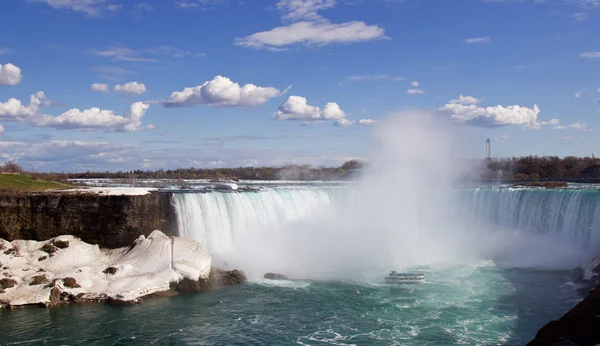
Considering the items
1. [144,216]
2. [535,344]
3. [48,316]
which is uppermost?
[144,216]

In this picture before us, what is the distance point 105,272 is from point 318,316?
1059 centimetres

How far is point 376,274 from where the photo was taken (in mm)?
28219

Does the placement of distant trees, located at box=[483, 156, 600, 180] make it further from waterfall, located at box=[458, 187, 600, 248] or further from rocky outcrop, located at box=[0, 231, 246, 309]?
rocky outcrop, located at box=[0, 231, 246, 309]

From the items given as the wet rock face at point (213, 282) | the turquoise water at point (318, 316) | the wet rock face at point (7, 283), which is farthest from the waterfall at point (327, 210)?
the wet rock face at point (7, 283)

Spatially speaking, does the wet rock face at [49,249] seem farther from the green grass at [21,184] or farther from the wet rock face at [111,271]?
the green grass at [21,184]

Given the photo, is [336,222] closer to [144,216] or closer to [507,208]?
[507,208]

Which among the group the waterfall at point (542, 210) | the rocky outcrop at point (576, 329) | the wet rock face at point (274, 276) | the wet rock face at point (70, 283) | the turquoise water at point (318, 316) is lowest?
the turquoise water at point (318, 316)

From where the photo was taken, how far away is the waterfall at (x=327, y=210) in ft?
98.0

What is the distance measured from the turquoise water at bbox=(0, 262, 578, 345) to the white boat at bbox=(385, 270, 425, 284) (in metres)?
0.47

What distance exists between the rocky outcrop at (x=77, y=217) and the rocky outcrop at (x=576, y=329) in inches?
794

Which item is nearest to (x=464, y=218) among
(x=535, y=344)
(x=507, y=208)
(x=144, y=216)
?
(x=507, y=208)

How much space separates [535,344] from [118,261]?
19.5 m

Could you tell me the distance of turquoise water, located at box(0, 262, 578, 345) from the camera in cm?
1786

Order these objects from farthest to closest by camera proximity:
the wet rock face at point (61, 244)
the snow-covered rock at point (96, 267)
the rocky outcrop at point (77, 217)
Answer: the rocky outcrop at point (77, 217) < the wet rock face at point (61, 244) < the snow-covered rock at point (96, 267)
